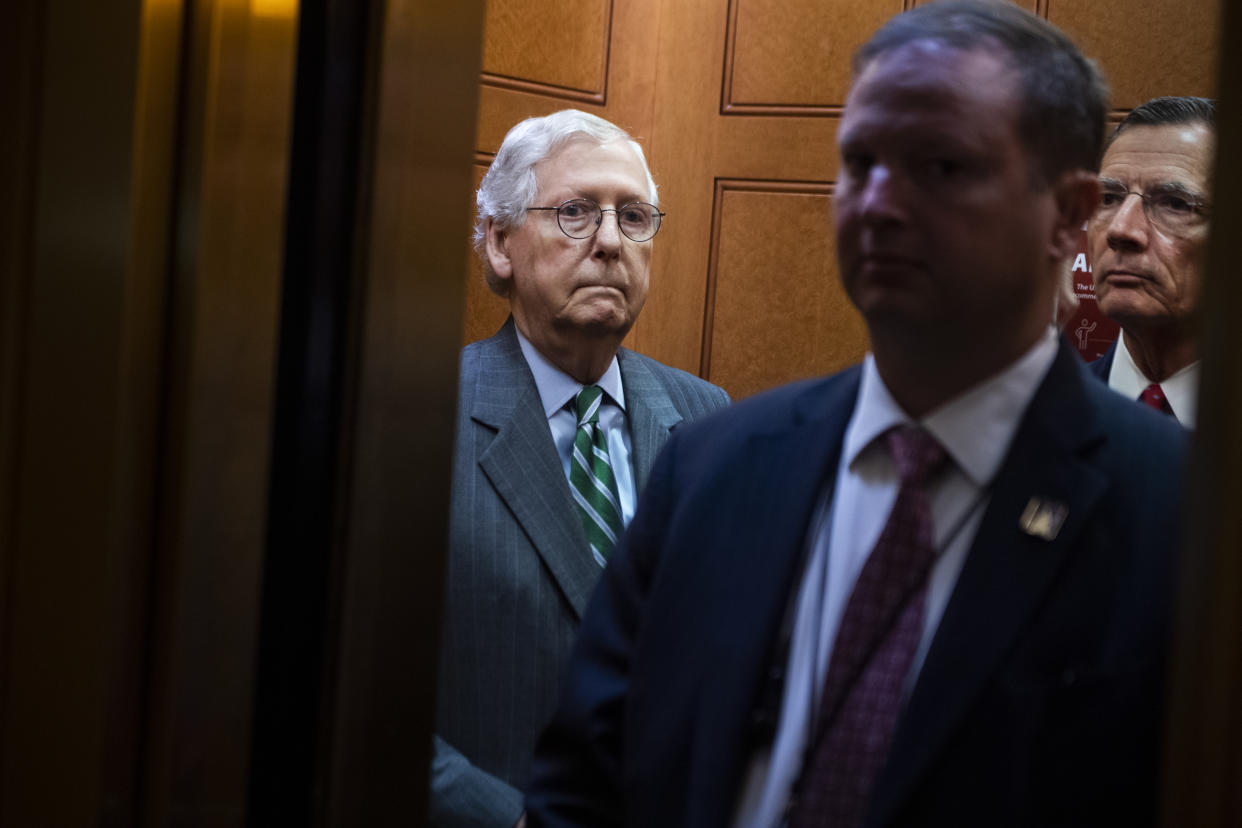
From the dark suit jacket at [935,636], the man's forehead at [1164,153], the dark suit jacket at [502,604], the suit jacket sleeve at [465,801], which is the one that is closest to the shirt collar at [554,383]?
the dark suit jacket at [502,604]

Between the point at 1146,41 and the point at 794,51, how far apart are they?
115 cm

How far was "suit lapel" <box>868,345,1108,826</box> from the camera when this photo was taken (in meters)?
1.09

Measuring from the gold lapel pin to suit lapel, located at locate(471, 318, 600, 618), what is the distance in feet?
3.16

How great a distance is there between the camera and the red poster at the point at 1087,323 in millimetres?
3811

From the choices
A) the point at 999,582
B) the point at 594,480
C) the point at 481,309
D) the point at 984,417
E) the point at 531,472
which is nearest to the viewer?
the point at 999,582

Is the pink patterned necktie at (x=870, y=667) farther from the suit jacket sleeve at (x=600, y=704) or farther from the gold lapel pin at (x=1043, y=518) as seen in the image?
the suit jacket sleeve at (x=600, y=704)

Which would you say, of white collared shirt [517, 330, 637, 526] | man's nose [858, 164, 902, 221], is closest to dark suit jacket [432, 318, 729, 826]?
white collared shirt [517, 330, 637, 526]

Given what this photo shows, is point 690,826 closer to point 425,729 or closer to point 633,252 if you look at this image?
point 425,729

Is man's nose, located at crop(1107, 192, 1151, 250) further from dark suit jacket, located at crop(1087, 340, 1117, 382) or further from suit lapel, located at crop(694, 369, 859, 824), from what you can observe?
suit lapel, located at crop(694, 369, 859, 824)

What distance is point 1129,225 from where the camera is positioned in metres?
2.17

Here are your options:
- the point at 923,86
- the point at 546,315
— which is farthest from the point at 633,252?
the point at 923,86

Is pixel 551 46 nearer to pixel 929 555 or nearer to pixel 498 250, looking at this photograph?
pixel 498 250

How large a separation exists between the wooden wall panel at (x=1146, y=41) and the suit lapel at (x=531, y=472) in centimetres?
252

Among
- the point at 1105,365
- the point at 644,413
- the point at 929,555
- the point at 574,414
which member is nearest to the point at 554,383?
the point at 574,414
